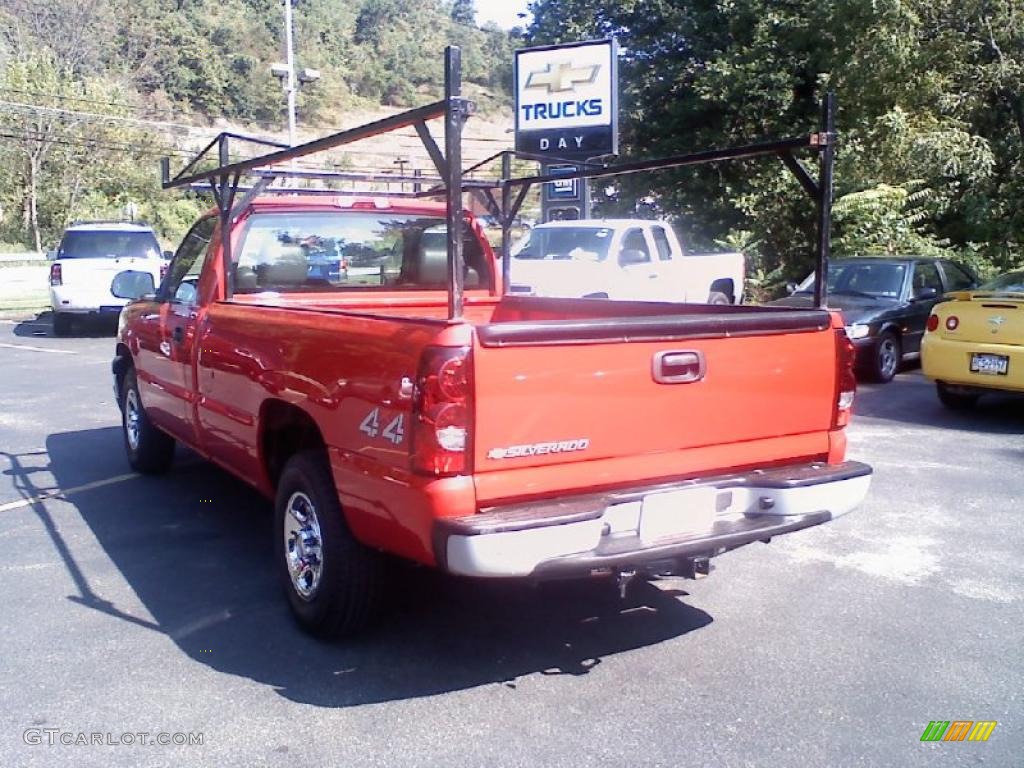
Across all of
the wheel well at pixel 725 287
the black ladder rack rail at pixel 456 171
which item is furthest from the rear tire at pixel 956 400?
the wheel well at pixel 725 287

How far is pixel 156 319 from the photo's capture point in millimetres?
6207

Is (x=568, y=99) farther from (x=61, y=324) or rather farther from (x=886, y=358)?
(x=61, y=324)

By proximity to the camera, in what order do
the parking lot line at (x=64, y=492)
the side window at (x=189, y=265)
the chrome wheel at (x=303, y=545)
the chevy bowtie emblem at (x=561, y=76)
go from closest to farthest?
the chrome wheel at (x=303, y=545), the side window at (x=189, y=265), the parking lot line at (x=64, y=492), the chevy bowtie emblem at (x=561, y=76)

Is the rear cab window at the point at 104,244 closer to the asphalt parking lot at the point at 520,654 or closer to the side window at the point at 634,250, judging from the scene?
the side window at the point at 634,250

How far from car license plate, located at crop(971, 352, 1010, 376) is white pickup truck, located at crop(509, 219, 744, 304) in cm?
497

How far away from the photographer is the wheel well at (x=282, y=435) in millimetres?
4379

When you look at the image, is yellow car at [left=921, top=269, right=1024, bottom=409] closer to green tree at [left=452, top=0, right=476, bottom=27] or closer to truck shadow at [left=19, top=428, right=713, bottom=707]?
truck shadow at [left=19, top=428, right=713, bottom=707]

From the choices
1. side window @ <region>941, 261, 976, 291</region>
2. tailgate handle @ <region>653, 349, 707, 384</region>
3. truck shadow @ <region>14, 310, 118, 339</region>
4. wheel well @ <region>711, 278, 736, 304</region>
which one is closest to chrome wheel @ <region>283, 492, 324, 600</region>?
tailgate handle @ <region>653, 349, 707, 384</region>

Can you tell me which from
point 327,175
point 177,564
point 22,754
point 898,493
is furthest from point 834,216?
point 22,754

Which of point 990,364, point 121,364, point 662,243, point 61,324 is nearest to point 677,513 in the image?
point 121,364

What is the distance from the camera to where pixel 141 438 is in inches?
271

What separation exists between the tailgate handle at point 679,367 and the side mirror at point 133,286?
4096mm

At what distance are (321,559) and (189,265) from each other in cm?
281

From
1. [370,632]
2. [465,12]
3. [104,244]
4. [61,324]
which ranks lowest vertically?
[370,632]
